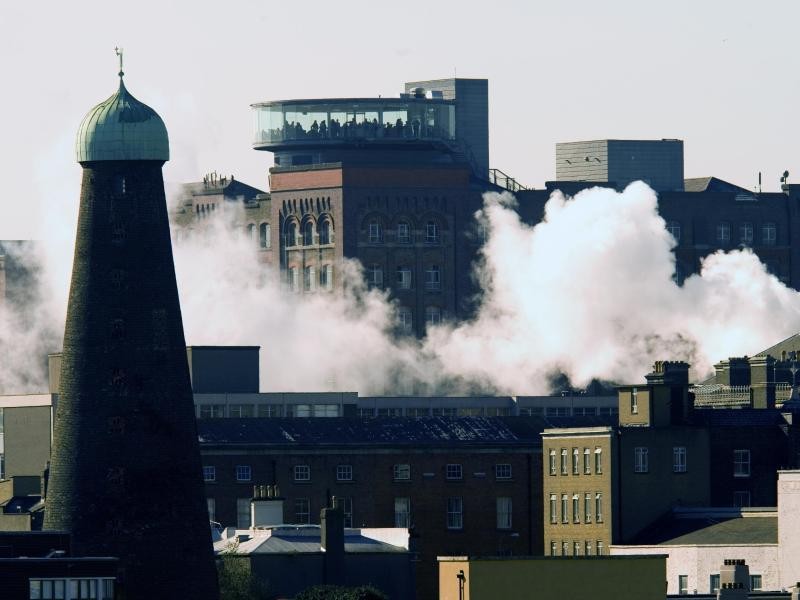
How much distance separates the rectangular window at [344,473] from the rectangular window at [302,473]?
161 centimetres

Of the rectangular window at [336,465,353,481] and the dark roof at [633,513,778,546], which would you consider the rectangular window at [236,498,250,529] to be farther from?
the dark roof at [633,513,778,546]

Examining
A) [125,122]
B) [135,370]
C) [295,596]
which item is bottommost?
[295,596]

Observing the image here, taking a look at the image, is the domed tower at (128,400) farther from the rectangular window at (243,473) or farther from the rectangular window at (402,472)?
the rectangular window at (402,472)

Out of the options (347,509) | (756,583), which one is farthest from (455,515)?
(756,583)

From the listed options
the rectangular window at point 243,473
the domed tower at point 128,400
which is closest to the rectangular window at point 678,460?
the rectangular window at point 243,473

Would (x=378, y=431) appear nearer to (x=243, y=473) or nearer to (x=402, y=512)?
(x=402, y=512)

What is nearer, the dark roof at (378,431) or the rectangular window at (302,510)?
the rectangular window at (302,510)

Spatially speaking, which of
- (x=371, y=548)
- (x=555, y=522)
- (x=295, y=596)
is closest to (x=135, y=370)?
(x=295, y=596)

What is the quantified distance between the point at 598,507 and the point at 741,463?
8.21 metres

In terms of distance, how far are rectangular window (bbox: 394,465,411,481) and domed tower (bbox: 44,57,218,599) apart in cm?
5791

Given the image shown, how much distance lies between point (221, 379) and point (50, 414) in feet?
39.5

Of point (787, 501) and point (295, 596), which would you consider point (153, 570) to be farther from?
point (787, 501)

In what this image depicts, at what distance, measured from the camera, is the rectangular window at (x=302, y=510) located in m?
172

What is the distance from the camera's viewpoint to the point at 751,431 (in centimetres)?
16275
